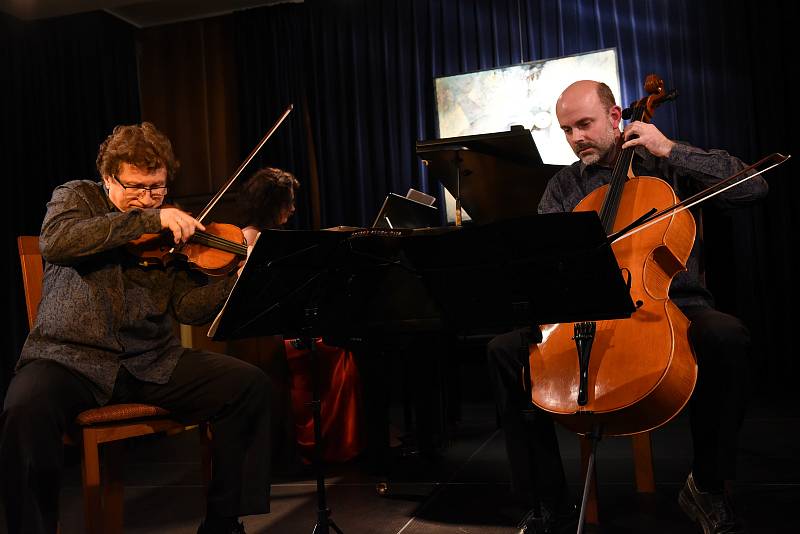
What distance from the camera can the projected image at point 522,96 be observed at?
4379 millimetres

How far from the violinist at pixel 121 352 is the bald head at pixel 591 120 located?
1.10 m

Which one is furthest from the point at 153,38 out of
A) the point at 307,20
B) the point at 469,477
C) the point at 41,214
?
the point at 469,477

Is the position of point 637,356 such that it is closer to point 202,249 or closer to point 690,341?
point 690,341

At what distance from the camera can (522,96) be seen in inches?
178

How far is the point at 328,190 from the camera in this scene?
5.17 m

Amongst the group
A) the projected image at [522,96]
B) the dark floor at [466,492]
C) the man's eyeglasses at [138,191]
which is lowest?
the dark floor at [466,492]

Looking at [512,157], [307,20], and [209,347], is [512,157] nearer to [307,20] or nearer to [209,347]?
[209,347]

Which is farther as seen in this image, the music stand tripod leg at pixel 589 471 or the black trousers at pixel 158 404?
the black trousers at pixel 158 404

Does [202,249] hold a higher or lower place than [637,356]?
higher

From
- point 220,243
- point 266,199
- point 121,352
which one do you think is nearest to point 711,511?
point 220,243

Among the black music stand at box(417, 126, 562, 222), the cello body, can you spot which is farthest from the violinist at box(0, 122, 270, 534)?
the black music stand at box(417, 126, 562, 222)

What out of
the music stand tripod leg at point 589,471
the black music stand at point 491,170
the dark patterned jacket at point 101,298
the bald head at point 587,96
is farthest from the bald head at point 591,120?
the dark patterned jacket at point 101,298

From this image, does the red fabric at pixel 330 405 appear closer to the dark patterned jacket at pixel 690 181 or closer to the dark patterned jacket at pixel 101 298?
the dark patterned jacket at pixel 101 298

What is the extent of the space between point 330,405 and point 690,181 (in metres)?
1.73
